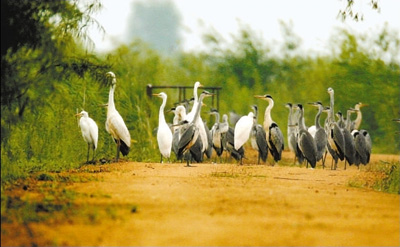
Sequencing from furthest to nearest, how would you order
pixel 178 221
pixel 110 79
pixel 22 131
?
pixel 22 131
pixel 110 79
pixel 178 221

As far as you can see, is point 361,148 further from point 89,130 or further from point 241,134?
point 89,130

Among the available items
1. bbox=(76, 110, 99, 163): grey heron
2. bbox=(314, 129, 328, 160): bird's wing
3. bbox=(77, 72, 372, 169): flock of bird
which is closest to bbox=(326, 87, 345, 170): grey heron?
bbox=(77, 72, 372, 169): flock of bird

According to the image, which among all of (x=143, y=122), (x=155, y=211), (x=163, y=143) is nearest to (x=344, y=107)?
(x=143, y=122)

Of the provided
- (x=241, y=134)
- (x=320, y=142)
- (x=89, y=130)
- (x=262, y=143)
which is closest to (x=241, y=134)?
(x=241, y=134)

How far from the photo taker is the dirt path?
734 centimetres

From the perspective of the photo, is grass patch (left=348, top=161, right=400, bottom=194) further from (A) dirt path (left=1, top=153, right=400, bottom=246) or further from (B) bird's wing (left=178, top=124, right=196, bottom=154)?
(B) bird's wing (left=178, top=124, right=196, bottom=154)

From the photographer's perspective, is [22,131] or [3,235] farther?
[22,131]

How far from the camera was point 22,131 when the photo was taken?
14.4 meters

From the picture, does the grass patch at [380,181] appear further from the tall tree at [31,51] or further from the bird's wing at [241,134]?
the tall tree at [31,51]

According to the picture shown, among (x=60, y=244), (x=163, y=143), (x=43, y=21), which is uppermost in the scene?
(x=43, y=21)

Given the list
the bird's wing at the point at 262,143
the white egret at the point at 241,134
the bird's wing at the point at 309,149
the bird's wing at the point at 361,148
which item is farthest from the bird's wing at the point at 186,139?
the bird's wing at the point at 361,148

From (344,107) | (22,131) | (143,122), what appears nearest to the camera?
(22,131)

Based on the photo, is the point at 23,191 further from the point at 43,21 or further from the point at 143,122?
the point at 143,122

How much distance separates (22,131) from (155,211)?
6.53 m
